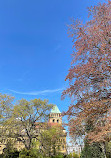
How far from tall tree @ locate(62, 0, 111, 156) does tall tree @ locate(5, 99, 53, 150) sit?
14420mm

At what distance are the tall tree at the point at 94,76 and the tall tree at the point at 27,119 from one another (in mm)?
14420

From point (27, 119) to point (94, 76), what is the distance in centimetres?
1690

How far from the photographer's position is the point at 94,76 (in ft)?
23.0

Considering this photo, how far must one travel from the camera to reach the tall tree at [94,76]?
647 cm

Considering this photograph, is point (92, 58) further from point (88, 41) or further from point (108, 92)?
point (108, 92)

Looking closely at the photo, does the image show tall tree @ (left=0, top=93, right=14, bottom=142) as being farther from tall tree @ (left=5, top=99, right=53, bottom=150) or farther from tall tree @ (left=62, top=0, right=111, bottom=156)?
tall tree @ (left=62, top=0, right=111, bottom=156)

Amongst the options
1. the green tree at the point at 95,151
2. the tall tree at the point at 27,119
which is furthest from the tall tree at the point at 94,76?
the tall tree at the point at 27,119

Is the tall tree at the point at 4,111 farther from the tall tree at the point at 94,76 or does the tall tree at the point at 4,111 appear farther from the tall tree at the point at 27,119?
the tall tree at the point at 94,76

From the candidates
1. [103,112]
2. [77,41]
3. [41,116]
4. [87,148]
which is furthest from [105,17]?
[41,116]

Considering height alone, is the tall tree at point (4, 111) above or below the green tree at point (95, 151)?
above

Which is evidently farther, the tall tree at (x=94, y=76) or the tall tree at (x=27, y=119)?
the tall tree at (x=27, y=119)

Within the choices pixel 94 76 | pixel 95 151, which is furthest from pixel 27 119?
pixel 94 76

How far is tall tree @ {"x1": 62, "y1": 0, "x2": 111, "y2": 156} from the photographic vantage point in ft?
21.2

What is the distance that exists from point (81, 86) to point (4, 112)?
54.2 feet
